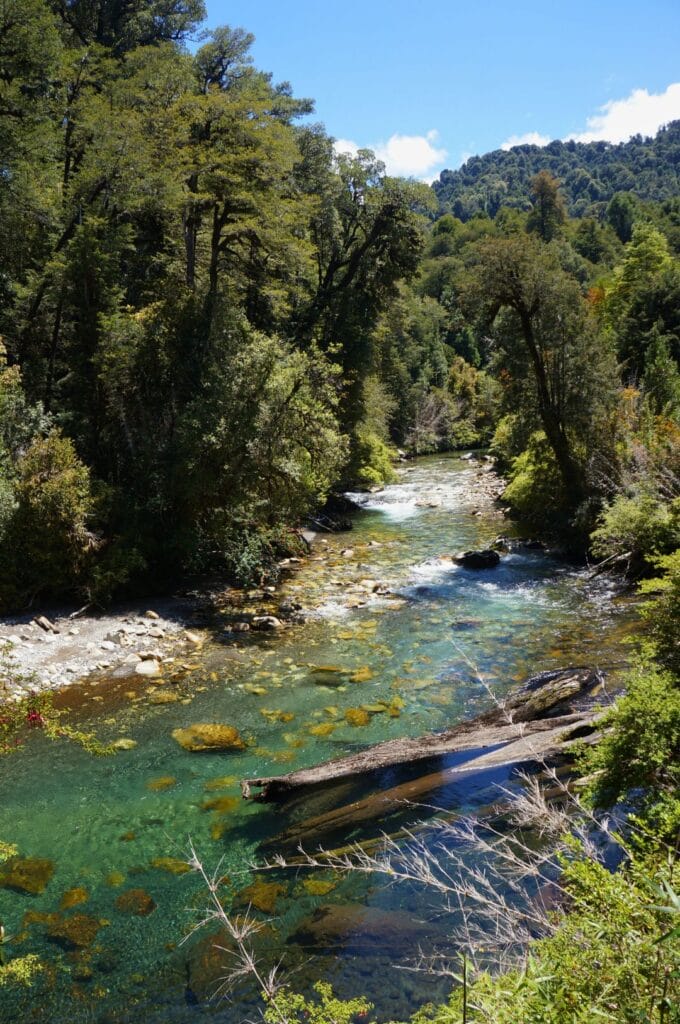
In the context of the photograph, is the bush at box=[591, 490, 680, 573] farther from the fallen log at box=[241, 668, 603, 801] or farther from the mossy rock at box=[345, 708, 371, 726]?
the mossy rock at box=[345, 708, 371, 726]

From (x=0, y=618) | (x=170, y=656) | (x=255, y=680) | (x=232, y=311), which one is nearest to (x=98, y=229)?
(x=232, y=311)

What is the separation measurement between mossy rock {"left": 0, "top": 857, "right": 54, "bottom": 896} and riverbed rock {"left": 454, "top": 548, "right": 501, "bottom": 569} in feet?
42.9

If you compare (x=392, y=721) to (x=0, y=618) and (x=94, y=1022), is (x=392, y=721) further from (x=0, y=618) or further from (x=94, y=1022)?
(x=0, y=618)

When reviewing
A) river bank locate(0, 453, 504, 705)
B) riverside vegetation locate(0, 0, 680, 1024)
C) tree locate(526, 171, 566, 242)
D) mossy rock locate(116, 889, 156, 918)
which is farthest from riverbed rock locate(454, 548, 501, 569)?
tree locate(526, 171, 566, 242)

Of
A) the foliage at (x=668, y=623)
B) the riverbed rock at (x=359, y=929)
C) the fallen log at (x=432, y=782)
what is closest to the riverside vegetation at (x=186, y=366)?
the foliage at (x=668, y=623)

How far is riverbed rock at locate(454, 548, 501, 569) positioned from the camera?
58.1 ft

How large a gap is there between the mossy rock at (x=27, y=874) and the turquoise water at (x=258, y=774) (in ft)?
0.30

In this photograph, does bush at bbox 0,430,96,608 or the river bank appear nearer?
the river bank

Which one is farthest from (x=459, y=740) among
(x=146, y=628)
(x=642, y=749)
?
(x=146, y=628)

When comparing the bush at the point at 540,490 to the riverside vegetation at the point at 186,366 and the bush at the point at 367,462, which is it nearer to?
the riverside vegetation at the point at 186,366

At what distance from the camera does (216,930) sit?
19.2ft

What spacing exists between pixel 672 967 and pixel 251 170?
67.4 feet

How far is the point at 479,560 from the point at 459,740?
9.91 metres

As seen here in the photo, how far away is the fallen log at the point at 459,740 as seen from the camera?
7672 millimetres
